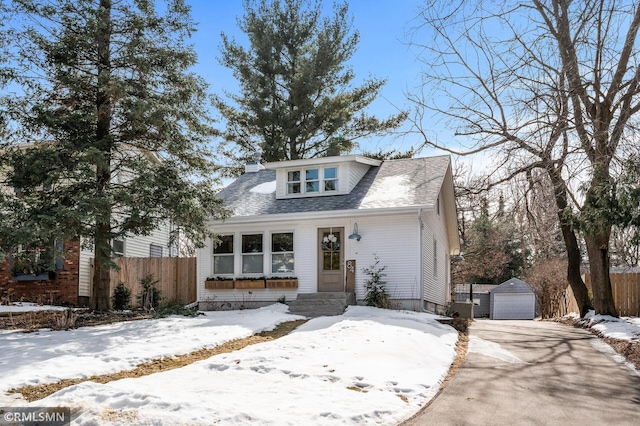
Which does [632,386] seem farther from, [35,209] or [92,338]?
[35,209]

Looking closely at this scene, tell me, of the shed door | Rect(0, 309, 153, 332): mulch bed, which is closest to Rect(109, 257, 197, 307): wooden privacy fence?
Rect(0, 309, 153, 332): mulch bed

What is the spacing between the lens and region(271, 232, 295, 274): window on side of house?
16.5m

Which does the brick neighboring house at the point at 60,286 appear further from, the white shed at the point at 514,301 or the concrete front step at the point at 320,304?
the white shed at the point at 514,301

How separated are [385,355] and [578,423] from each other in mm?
3062

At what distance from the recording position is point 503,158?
515 inches

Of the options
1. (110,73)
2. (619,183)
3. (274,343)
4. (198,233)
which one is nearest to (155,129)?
(110,73)

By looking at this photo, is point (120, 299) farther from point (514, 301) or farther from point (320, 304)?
point (514, 301)

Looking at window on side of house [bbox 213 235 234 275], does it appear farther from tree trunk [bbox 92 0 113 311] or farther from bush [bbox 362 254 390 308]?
bush [bbox 362 254 390 308]

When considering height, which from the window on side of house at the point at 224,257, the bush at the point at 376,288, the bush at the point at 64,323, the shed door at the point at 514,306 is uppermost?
the window on side of house at the point at 224,257

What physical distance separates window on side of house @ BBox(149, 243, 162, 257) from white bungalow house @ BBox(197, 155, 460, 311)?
6.06m

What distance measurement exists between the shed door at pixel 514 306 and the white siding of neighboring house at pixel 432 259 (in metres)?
12.2

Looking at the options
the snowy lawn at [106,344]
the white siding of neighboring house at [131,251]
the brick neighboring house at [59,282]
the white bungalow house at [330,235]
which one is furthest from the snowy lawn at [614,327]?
the brick neighboring house at [59,282]

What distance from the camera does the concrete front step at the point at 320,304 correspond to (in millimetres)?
14242

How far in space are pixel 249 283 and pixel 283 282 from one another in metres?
1.12
